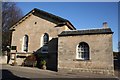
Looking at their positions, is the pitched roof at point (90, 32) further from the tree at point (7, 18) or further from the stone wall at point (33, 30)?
the tree at point (7, 18)

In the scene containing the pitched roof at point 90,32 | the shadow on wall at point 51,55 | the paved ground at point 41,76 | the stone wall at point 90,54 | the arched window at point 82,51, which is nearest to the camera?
the paved ground at point 41,76

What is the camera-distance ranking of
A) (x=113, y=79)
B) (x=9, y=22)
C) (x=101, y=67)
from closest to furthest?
(x=113, y=79), (x=101, y=67), (x=9, y=22)

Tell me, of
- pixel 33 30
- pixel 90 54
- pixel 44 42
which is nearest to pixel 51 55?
pixel 44 42

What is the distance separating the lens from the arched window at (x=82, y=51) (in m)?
Result: 19.1

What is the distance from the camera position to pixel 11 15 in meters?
45.2

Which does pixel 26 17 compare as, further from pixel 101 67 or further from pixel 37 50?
pixel 101 67

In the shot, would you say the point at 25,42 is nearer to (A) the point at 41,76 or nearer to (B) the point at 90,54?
(B) the point at 90,54

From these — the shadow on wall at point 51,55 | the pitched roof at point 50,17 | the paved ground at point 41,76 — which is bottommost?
the paved ground at point 41,76

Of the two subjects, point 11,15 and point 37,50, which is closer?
point 37,50

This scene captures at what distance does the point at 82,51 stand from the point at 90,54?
1.09 m

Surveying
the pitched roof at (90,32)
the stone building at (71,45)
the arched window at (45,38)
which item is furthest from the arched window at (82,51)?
the arched window at (45,38)

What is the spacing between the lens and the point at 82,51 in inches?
760

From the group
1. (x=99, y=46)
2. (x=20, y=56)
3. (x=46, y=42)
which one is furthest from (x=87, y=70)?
(x=20, y=56)

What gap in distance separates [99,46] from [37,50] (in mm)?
9823
